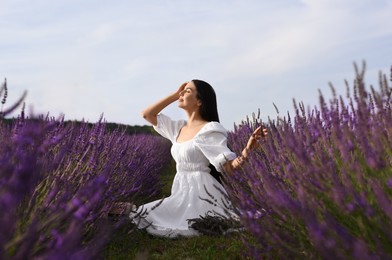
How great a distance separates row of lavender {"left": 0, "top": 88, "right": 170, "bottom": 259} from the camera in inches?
41.1

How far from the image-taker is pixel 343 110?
2.17 m

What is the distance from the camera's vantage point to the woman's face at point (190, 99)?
4324 millimetres

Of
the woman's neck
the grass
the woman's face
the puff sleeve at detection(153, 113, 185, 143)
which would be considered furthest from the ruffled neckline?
the grass

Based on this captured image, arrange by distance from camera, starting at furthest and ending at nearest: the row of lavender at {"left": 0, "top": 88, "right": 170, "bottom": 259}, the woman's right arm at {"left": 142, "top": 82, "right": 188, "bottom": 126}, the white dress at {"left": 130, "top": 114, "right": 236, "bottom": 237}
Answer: the woman's right arm at {"left": 142, "top": 82, "right": 188, "bottom": 126}
the white dress at {"left": 130, "top": 114, "right": 236, "bottom": 237}
the row of lavender at {"left": 0, "top": 88, "right": 170, "bottom": 259}

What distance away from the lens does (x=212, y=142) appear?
4109 millimetres

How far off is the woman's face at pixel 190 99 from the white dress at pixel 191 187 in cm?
28

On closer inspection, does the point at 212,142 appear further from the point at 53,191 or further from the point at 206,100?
the point at 53,191

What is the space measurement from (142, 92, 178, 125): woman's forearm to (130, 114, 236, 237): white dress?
1.33ft

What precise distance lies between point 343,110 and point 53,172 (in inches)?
51.2

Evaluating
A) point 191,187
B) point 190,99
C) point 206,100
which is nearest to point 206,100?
point 206,100

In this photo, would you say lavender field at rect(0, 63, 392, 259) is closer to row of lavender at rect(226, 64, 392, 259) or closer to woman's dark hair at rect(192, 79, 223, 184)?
row of lavender at rect(226, 64, 392, 259)

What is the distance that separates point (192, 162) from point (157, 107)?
634 mm

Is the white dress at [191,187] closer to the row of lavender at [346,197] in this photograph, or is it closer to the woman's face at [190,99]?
the woman's face at [190,99]

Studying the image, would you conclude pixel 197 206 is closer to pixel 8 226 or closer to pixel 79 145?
pixel 79 145
